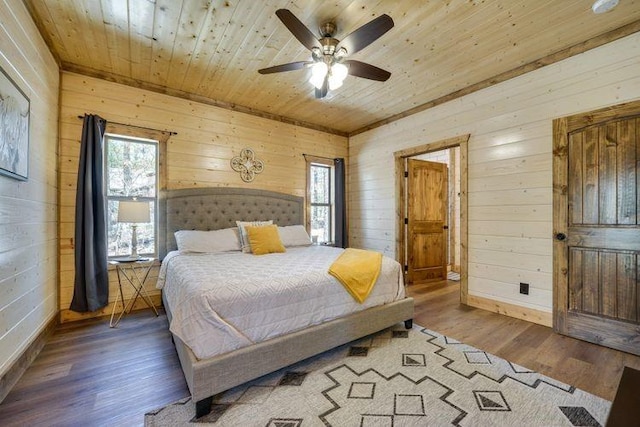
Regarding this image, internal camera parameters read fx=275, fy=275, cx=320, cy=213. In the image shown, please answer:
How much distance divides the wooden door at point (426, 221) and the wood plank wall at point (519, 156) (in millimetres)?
902

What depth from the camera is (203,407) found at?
5.20ft

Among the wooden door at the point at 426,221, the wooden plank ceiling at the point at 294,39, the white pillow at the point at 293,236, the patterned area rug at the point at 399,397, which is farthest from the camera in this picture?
the wooden door at the point at 426,221

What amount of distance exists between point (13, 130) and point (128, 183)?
62.2 inches

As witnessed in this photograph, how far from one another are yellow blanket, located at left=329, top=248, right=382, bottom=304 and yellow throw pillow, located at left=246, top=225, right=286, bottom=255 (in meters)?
1.04

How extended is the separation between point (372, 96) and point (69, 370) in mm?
4142

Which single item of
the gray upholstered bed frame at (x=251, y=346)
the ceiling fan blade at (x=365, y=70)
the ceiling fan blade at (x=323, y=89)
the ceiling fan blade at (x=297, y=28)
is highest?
the ceiling fan blade at (x=297, y=28)

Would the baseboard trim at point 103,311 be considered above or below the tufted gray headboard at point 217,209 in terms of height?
below

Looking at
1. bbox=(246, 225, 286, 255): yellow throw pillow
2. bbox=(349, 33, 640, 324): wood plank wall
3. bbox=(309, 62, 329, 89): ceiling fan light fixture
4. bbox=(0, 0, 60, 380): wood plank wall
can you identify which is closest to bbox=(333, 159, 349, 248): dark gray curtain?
bbox=(349, 33, 640, 324): wood plank wall

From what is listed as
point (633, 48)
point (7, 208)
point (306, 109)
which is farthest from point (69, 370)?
point (633, 48)

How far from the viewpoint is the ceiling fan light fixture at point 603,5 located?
6.66 ft

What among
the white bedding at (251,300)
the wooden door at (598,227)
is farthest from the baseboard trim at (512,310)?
the white bedding at (251,300)

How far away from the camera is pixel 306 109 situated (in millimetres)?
4238

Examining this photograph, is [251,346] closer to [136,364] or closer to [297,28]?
[136,364]

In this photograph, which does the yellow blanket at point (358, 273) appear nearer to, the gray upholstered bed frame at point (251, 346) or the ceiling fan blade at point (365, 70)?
the gray upholstered bed frame at point (251, 346)
